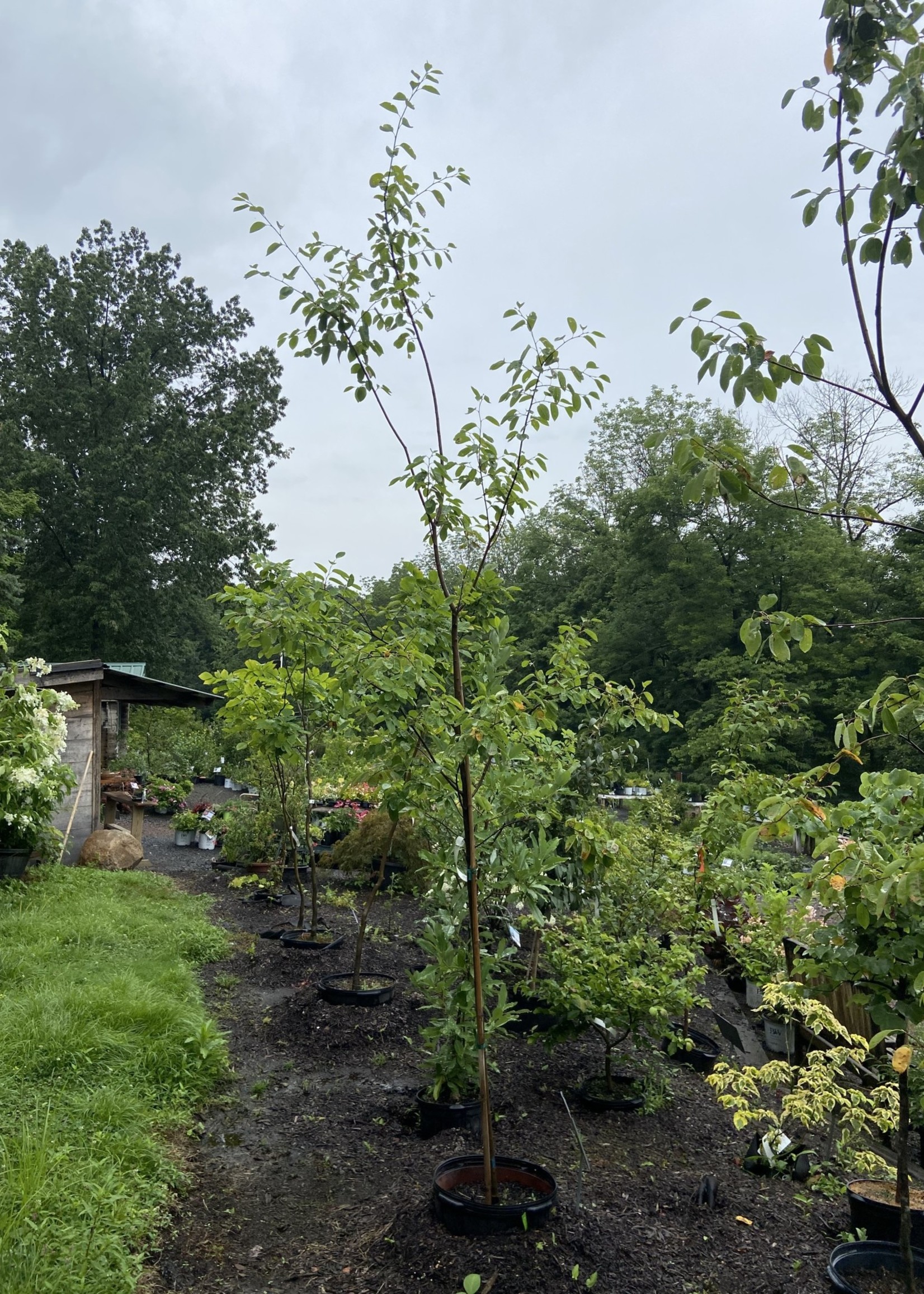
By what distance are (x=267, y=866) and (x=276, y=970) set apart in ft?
11.6

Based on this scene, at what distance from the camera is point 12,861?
7.47m

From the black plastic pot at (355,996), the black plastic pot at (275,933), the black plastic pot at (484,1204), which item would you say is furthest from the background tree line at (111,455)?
the black plastic pot at (484,1204)

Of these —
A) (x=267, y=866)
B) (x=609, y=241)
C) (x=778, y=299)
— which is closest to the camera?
(x=778, y=299)

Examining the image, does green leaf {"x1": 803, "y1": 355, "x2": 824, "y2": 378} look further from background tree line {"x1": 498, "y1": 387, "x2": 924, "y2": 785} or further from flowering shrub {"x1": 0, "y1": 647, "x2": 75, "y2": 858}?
background tree line {"x1": 498, "y1": 387, "x2": 924, "y2": 785}

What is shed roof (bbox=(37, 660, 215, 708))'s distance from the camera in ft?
31.4

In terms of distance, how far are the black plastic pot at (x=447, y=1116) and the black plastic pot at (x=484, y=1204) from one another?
0.68 metres

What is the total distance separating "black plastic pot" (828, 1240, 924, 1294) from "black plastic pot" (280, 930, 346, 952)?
14.6ft

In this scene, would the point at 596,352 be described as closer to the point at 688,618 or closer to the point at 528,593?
the point at 688,618

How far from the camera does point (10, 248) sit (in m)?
23.9

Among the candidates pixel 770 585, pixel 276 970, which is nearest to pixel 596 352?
pixel 276 970

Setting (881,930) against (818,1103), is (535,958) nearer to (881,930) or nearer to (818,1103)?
(818,1103)

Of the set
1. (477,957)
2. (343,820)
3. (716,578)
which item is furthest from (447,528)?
(716,578)

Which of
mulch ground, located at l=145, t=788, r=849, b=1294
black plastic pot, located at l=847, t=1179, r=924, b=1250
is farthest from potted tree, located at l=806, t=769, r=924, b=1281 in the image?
mulch ground, located at l=145, t=788, r=849, b=1294

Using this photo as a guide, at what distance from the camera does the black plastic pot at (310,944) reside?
6.43 m
